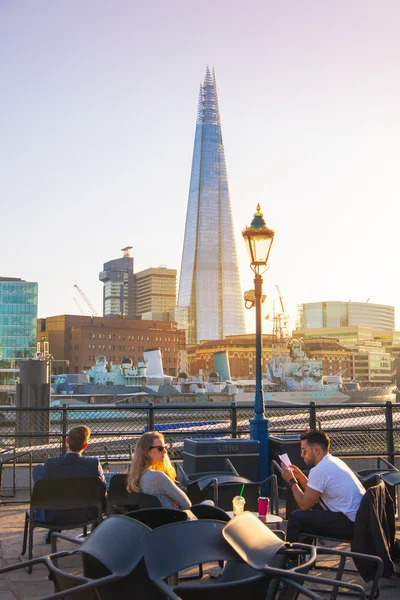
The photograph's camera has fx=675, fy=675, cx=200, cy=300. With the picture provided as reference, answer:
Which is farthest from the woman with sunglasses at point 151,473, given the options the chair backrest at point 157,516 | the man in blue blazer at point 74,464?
the chair backrest at point 157,516

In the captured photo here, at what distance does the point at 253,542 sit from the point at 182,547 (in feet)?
1.32

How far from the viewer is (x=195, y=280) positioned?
643ft

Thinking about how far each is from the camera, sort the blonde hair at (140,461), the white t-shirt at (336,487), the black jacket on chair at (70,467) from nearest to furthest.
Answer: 1. the white t-shirt at (336,487)
2. the blonde hair at (140,461)
3. the black jacket on chair at (70,467)

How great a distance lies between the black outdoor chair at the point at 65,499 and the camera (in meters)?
6.17

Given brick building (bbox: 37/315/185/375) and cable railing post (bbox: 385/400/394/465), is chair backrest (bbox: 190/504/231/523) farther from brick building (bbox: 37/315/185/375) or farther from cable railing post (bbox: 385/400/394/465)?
brick building (bbox: 37/315/185/375)

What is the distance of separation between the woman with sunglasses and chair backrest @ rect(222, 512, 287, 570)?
2.17 meters

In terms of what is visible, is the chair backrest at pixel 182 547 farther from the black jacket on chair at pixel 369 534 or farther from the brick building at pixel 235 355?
the brick building at pixel 235 355

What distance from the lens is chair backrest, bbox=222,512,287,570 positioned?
354 centimetres

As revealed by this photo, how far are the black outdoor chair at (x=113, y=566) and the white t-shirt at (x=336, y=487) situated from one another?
2326mm

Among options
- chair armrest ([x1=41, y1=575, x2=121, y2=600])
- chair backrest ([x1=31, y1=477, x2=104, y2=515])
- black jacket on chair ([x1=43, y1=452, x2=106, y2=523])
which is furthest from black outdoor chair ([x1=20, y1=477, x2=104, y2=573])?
chair armrest ([x1=41, y1=575, x2=121, y2=600])

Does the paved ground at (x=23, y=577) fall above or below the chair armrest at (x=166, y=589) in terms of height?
below

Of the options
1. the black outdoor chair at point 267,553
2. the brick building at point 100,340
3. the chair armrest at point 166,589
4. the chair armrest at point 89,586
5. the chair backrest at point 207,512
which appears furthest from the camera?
the brick building at point 100,340

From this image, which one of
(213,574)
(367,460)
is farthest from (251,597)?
(367,460)

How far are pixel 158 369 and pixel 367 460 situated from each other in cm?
7535
